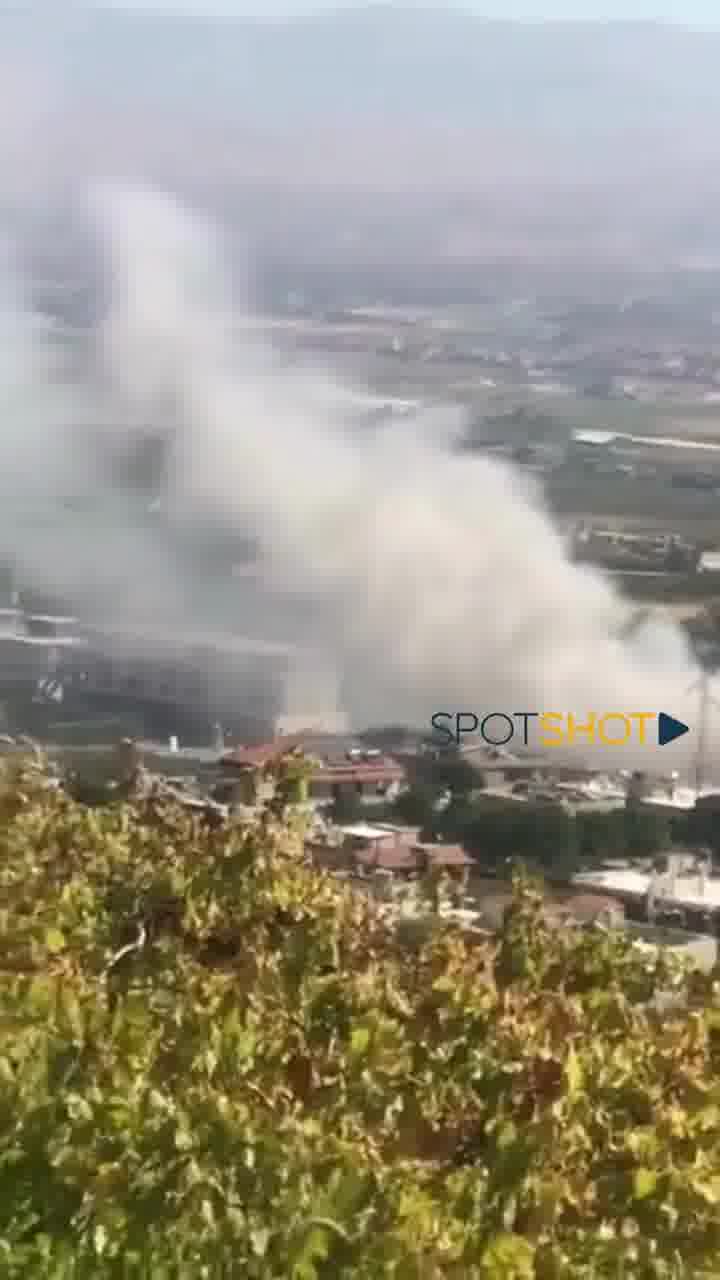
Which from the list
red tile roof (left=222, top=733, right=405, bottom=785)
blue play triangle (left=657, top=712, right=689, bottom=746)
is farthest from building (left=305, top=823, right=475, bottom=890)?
blue play triangle (left=657, top=712, right=689, bottom=746)

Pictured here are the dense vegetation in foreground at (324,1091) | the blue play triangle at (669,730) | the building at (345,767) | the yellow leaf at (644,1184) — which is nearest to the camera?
the dense vegetation in foreground at (324,1091)

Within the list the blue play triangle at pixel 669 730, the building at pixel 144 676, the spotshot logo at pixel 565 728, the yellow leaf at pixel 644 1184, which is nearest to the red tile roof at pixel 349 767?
the building at pixel 144 676

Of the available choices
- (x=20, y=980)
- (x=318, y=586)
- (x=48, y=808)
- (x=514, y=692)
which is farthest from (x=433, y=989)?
(x=318, y=586)

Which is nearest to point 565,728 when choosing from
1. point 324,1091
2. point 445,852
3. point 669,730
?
point 669,730

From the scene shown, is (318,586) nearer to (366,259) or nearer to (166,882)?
(366,259)

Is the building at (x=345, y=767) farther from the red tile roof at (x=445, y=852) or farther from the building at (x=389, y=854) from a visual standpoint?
the red tile roof at (x=445, y=852)

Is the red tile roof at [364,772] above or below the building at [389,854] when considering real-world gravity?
above

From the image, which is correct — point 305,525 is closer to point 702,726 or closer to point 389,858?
point 702,726

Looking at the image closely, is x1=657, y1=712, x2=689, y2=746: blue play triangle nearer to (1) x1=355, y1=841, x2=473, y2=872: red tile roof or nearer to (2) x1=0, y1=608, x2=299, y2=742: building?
(2) x1=0, y1=608, x2=299, y2=742: building
